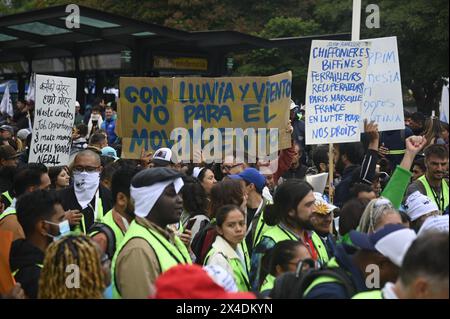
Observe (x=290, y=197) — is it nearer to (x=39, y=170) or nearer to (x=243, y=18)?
(x=39, y=170)

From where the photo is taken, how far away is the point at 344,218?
521cm

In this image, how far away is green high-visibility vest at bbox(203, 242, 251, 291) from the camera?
201 inches

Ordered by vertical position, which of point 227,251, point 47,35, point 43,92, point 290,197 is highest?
point 47,35

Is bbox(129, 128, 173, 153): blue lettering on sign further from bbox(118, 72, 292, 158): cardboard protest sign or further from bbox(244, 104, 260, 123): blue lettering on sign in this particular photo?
bbox(244, 104, 260, 123): blue lettering on sign

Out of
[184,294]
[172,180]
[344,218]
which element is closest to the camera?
[184,294]

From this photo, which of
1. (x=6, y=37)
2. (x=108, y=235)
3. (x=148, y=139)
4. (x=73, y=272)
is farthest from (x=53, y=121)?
(x=6, y=37)

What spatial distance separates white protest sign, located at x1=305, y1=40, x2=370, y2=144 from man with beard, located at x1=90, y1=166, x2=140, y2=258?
7.66ft

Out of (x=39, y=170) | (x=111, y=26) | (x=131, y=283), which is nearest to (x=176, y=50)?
(x=111, y=26)

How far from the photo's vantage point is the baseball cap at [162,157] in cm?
807

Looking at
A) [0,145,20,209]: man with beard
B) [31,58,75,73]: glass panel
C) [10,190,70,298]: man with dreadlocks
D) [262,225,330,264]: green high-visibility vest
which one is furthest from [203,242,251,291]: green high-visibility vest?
[31,58,75,73]: glass panel

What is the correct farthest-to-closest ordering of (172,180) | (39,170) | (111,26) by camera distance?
1. (111,26)
2. (39,170)
3. (172,180)

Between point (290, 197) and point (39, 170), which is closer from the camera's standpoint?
point (290, 197)

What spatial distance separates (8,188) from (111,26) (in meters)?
8.31

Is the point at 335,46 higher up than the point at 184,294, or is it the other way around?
the point at 335,46
